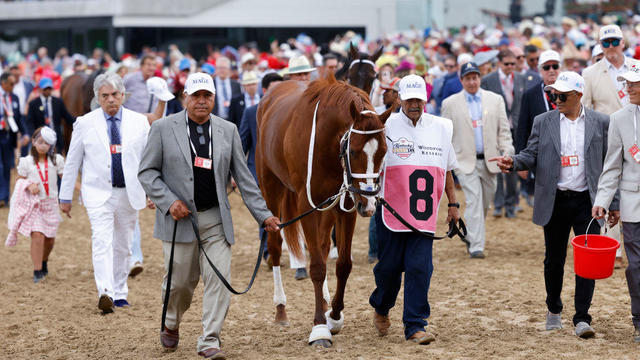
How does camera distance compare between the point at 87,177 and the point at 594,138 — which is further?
the point at 87,177

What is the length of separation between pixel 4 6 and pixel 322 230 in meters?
35.2

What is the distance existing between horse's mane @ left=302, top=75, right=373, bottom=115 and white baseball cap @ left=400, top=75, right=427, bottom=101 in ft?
0.87

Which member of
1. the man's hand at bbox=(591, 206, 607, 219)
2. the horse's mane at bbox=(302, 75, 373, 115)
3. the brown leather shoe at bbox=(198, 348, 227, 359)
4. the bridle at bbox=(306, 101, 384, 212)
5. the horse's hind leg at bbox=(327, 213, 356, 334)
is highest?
the horse's mane at bbox=(302, 75, 373, 115)

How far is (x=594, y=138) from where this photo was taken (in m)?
6.12

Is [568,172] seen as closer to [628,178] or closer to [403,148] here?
[628,178]

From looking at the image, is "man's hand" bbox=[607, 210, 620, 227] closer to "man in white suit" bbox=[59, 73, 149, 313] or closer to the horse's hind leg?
the horse's hind leg

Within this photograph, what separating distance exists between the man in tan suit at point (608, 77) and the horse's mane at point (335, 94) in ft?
11.6

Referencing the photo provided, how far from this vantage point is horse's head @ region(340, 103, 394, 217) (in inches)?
223

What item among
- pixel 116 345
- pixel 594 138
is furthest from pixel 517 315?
pixel 116 345

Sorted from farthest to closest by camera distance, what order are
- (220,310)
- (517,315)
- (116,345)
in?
1. (517,315)
2. (116,345)
3. (220,310)

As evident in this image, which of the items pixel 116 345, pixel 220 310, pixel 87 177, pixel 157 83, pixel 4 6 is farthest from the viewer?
pixel 4 6

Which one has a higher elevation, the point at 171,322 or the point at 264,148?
the point at 264,148

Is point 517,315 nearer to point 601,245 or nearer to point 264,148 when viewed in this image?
point 601,245

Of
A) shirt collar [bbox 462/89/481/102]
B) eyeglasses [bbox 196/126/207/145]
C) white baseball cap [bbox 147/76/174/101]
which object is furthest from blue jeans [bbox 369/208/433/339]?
shirt collar [bbox 462/89/481/102]
